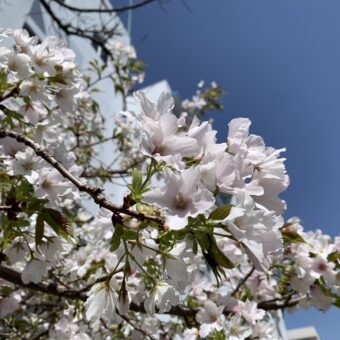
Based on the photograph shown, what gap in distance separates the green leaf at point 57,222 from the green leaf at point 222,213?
53 cm

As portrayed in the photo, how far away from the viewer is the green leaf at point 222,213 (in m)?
0.72

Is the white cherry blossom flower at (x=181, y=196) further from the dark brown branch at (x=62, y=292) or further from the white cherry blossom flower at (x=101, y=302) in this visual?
the dark brown branch at (x=62, y=292)

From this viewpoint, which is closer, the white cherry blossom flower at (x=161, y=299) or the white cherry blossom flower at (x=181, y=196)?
the white cherry blossom flower at (x=181, y=196)

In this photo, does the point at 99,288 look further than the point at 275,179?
Yes

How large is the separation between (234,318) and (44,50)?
4.90 feet

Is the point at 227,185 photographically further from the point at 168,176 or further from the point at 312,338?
the point at 312,338

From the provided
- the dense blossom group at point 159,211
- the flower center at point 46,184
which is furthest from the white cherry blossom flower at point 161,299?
the flower center at point 46,184

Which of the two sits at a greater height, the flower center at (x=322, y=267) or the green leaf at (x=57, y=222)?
the flower center at (x=322, y=267)

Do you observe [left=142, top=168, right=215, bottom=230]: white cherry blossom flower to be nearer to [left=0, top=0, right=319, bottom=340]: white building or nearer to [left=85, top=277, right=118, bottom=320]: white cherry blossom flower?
[left=85, top=277, right=118, bottom=320]: white cherry blossom flower

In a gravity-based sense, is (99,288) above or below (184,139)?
below

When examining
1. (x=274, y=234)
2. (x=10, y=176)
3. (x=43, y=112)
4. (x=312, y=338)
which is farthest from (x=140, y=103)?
(x=312, y=338)

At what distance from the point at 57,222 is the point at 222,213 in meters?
0.58

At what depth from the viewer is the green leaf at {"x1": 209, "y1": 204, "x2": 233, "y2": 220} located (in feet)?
2.37

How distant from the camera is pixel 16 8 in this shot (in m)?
5.37
